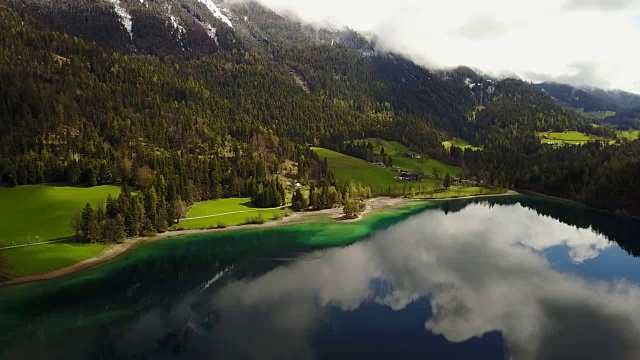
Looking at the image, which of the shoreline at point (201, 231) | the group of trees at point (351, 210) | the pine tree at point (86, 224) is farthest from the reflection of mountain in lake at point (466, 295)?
the pine tree at point (86, 224)

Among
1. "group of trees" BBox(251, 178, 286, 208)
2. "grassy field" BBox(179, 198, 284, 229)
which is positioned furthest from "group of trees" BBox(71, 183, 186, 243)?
"group of trees" BBox(251, 178, 286, 208)

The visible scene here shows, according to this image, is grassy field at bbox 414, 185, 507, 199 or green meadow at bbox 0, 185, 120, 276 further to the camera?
grassy field at bbox 414, 185, 507, 199

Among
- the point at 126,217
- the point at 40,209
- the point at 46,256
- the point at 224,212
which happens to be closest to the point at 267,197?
the point at 224,212

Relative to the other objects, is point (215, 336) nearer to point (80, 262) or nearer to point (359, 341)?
point (359, 341)

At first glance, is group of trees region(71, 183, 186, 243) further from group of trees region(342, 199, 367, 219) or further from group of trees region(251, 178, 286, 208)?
group of trees region(342, 199, 367, 219)

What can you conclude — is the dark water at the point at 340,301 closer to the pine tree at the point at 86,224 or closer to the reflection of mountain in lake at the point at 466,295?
the reflection of mountain in lake at the point at 466,295

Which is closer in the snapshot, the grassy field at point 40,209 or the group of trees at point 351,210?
the grassy field at point 40,209

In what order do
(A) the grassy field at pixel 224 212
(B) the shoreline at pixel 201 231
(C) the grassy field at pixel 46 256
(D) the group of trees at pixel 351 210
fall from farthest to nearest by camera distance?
(D) the group of trees at pixel 351 210 → (A) the grassy field at pixel 224 212 → (C) the grassy field at pixel 46 256 → (B) the shoreline at pixel 201 231

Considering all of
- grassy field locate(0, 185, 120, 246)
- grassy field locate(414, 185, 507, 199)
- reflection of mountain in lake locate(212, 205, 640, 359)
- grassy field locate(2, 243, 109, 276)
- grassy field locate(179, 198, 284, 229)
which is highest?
grassy field locate(0, 185, 120, 246)
